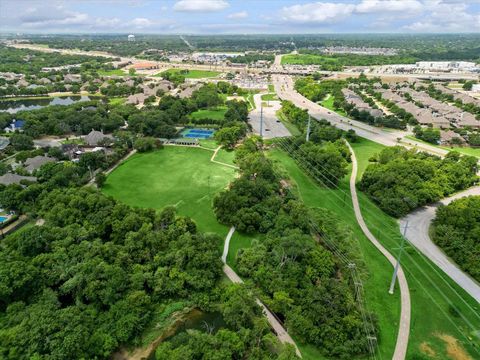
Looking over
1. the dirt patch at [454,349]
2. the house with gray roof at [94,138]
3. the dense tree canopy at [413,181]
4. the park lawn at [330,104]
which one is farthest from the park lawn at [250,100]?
the dirt patch at [454,349]

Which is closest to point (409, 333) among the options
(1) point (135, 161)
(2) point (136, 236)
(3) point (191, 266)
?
(3) point (191, 266)

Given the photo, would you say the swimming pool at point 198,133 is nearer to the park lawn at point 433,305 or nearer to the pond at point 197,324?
the park lawn at point 433,305

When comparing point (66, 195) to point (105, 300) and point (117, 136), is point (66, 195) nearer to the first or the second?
point (105, 300)

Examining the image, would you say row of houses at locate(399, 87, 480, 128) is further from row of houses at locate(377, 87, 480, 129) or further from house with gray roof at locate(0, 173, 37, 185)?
house with gray roof at locate(0, 173, 37, 185)

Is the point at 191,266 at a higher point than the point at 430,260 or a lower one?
higher

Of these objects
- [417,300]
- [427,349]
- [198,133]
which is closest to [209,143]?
[198,133]

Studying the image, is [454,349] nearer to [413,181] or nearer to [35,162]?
[413,181]
